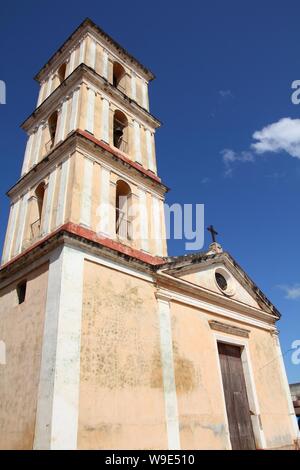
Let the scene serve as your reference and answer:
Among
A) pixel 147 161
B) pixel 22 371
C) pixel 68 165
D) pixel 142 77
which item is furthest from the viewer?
pixel 142 77

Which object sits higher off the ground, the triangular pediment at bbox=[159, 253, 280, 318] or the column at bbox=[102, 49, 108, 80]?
the column at bbox=[102, 49, 108, 80]

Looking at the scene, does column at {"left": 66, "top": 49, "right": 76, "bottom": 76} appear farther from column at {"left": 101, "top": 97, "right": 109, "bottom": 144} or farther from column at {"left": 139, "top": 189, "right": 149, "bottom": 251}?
column at {"left": 139, "top": 189, "right": 149, "bottom": 251}

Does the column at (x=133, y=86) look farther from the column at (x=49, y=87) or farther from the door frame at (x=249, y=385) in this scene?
the door frame at (x=249, y=385)

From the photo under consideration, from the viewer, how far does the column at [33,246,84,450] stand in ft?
22.3

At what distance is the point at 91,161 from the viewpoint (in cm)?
1131

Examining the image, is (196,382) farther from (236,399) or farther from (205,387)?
(236,399)

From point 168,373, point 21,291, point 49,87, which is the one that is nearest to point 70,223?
point 21,291

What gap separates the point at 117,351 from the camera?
8.53m

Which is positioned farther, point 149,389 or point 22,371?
point 149,389

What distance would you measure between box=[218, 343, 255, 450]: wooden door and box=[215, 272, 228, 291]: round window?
2166 millimetres

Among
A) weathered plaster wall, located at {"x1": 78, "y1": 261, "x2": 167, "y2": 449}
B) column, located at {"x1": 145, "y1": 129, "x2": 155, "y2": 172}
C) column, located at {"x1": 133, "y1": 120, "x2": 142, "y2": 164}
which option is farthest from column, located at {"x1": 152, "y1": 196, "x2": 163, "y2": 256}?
weathered plaster wall, located at {"x1": 78, "y1": 261, "x2": 167, "y2": 449}

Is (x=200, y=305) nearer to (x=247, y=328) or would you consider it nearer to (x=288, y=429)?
(x=247, y=328)
